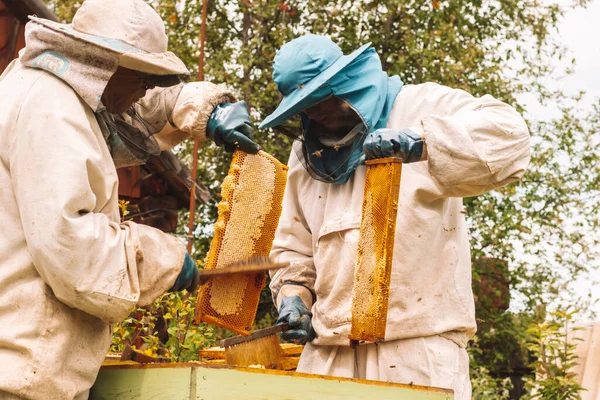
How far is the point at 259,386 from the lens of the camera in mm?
2977

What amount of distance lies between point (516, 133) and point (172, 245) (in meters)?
1.44

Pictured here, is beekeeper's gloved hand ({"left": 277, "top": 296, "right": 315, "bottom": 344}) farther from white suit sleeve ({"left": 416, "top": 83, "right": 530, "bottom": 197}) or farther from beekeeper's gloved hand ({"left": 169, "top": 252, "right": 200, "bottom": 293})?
white suit sleeve ({"left": 416, "top": 83, "right": 530, "bottom": 197})

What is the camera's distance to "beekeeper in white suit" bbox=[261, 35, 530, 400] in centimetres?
362

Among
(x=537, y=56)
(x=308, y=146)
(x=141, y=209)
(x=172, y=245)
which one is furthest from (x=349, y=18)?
(x=172, y=245)

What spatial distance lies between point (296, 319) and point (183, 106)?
1.04m

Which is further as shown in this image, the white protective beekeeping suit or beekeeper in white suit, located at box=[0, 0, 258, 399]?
the white protective beekeeping suit

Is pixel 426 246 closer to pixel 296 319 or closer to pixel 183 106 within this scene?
pixel 296 319

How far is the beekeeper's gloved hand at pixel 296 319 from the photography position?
387 centimetres

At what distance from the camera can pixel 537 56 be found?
14078 millimetres

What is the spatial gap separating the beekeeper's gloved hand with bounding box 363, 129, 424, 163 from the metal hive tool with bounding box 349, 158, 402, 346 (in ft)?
0.25

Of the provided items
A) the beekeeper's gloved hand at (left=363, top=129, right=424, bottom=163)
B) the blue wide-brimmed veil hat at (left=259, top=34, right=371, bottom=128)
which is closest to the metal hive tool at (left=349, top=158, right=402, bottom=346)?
the beekeeper's gloved hand at (left=363, top=129, right=424, bottom=163)

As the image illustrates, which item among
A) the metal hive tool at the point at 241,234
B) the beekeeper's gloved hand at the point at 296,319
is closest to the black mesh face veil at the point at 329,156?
the metal hive tool at the point at 241,234

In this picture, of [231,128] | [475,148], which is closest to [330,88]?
[231,128]

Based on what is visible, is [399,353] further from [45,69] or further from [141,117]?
[45,69]
